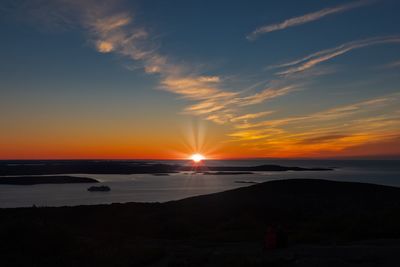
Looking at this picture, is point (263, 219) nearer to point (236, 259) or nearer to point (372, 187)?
point (236, 259)

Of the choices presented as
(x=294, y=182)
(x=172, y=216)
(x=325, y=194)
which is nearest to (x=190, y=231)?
(x=172, y=216)

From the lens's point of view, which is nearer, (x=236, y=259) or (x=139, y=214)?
(x=236, y=259)

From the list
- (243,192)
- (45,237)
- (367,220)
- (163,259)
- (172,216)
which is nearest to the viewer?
(163,259)

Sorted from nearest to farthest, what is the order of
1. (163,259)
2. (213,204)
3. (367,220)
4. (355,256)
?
(355,256) < (163,259) < (367,220) < (213,204)

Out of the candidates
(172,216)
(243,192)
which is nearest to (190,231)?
(172,216)

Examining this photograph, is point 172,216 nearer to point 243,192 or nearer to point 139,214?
point 139,214

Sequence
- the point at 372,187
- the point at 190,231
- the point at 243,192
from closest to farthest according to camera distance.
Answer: the point at 190,231 → the point at 243,192 → the point at 372,187
